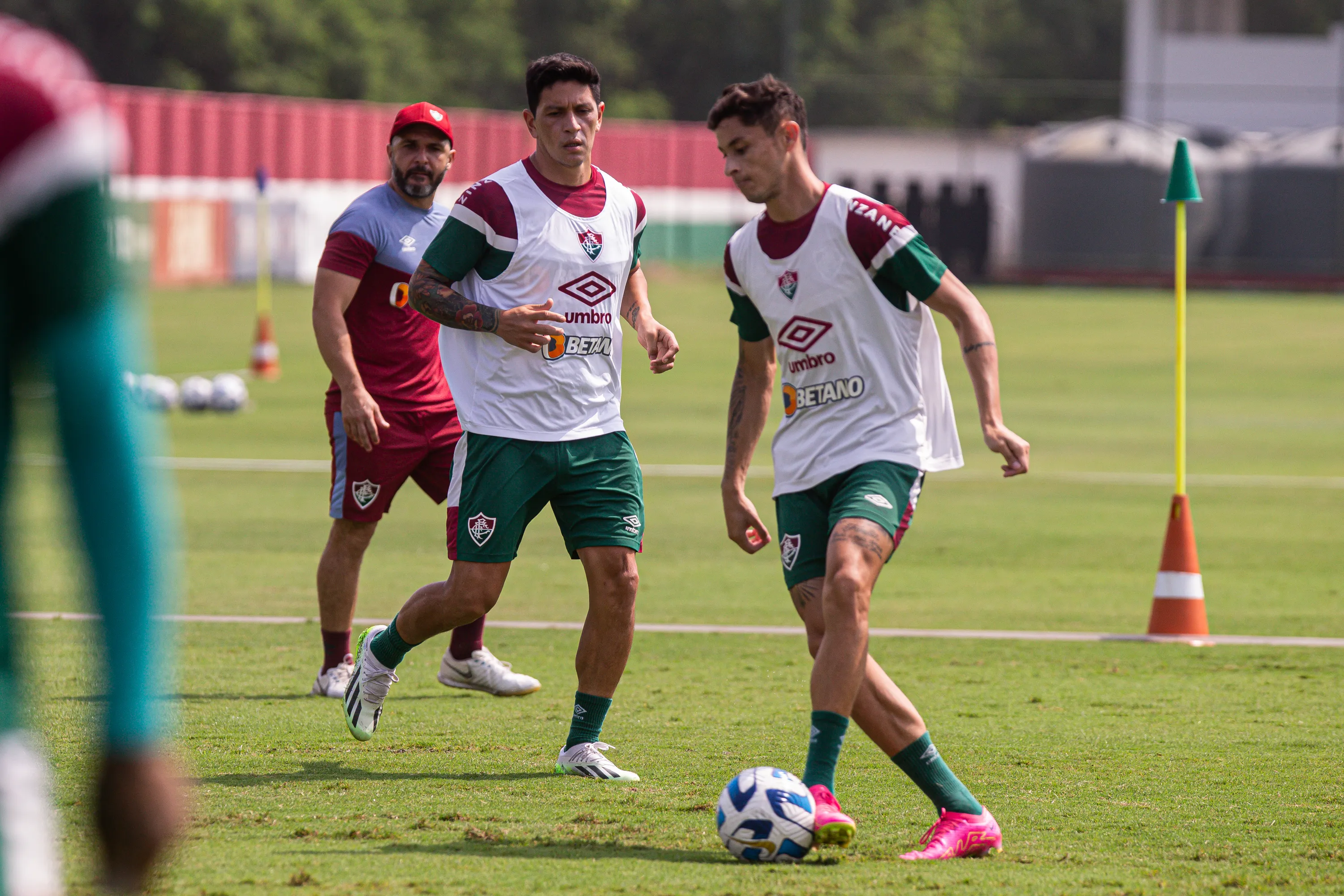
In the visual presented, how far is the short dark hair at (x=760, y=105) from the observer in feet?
17.4

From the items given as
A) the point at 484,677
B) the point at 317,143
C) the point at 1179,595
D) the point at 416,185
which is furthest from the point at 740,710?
the point at 317,143

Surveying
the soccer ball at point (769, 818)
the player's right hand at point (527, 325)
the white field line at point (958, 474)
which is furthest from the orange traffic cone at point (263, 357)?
the soccer ball at point (769, 818)

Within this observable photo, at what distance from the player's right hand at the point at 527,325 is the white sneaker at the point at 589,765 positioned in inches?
52.7

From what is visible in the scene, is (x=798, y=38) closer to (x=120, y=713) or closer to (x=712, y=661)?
(x=712, y=661)

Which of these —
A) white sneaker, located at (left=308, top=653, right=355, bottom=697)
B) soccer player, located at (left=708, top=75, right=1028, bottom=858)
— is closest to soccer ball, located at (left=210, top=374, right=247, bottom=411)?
white sneaker, located at (left=308, top=653, right=355, bottom=697)

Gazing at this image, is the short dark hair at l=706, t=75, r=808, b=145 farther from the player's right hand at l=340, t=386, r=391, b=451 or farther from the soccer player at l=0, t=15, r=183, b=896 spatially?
the soccer player at l=0, t=15, r=183, b=896

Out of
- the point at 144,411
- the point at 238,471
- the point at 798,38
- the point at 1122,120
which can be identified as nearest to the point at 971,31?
the point at 798,38

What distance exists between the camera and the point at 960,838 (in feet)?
17.0

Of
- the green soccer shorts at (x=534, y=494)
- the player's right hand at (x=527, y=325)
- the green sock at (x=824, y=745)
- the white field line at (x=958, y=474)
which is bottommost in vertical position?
the white field line at (x=958, y=474)

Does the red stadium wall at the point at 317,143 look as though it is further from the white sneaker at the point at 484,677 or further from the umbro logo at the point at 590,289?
the umbro logo at the point at 590,289

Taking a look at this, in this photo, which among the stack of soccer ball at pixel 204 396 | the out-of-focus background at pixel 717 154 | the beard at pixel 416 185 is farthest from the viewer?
the out-of-focus background at pixel 717 154

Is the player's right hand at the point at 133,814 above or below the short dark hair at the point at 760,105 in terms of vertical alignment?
below

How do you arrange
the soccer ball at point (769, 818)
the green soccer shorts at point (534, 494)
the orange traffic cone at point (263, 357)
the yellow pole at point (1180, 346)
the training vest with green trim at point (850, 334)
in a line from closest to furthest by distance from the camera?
the soccer ball at point (769, 818), the training vest with green trim at point (850, 334), the green soccer shorts at point (534, 494), the yellow pole at point (1180, 346), the orange traffic cone at point (263, 357)

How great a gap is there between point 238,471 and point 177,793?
13.7m
